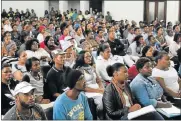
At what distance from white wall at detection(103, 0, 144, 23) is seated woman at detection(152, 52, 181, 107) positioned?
10613 millimetres

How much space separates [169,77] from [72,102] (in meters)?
1.59

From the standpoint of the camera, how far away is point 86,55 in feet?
13.4

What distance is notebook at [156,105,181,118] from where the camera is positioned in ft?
10.4

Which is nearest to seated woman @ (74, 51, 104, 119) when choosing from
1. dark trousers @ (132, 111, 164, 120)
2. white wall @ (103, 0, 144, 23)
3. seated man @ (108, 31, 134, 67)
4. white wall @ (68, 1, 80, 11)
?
dark trousers @ (132, 111, 164, 120)

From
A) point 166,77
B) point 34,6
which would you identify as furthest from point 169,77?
point 34,6

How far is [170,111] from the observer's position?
328 cm

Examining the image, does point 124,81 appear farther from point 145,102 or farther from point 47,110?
point 47,110

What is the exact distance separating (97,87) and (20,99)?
163 cm

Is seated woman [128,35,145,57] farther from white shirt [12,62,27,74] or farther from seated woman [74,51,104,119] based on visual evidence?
white shirt [12,62,27,74]

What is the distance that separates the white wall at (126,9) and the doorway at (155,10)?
0.70ft

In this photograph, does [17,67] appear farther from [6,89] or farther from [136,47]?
[136,47]

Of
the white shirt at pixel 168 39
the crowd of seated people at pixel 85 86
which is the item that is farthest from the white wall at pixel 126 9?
the crowd of seated people at pixel 85 86

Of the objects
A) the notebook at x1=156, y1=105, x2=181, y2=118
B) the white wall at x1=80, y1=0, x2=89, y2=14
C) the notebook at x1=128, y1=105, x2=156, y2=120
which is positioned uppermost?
the white wall at x1=80, y1=0, x2=89, y2=14

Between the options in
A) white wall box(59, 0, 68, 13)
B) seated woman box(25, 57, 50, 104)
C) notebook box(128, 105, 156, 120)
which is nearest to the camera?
notebook box(128, 105, 156, 120)
